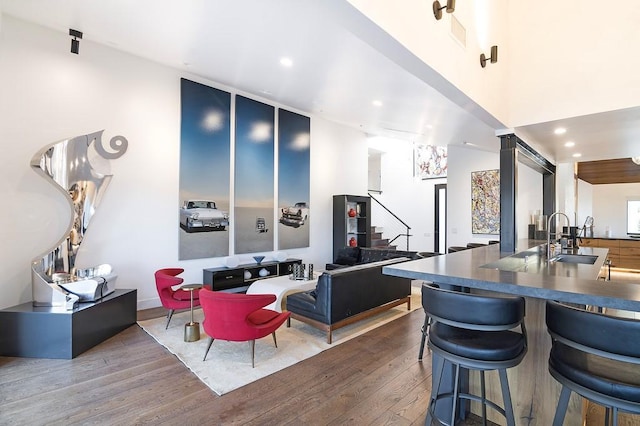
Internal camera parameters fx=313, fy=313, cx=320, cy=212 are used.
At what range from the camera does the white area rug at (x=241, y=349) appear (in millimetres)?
2957

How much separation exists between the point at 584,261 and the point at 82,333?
5870mm

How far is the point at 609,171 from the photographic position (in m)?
9.02

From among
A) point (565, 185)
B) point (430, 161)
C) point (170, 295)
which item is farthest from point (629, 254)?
point (170, 295)

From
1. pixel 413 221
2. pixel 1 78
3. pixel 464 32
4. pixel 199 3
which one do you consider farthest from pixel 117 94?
pixel 413 221

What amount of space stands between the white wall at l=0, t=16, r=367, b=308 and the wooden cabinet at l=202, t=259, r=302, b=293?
0.39 m

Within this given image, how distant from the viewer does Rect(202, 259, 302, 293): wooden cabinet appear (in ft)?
17.7

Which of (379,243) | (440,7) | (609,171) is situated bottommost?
(379,243)

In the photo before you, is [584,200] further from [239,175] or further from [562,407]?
[562,407]

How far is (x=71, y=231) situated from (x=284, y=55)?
11.7 ft

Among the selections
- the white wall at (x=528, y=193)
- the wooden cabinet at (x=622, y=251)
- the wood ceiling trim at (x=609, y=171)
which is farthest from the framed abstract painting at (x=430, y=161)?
the wooden cabinet at (x=622, y=251)

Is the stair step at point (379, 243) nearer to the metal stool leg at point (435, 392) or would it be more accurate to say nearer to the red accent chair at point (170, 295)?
the red accent chair at point (170, 295)

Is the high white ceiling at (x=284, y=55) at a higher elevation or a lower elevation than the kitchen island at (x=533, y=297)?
higher

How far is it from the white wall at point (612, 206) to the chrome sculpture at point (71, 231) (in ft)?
42.5

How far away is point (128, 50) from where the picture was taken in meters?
4.70
